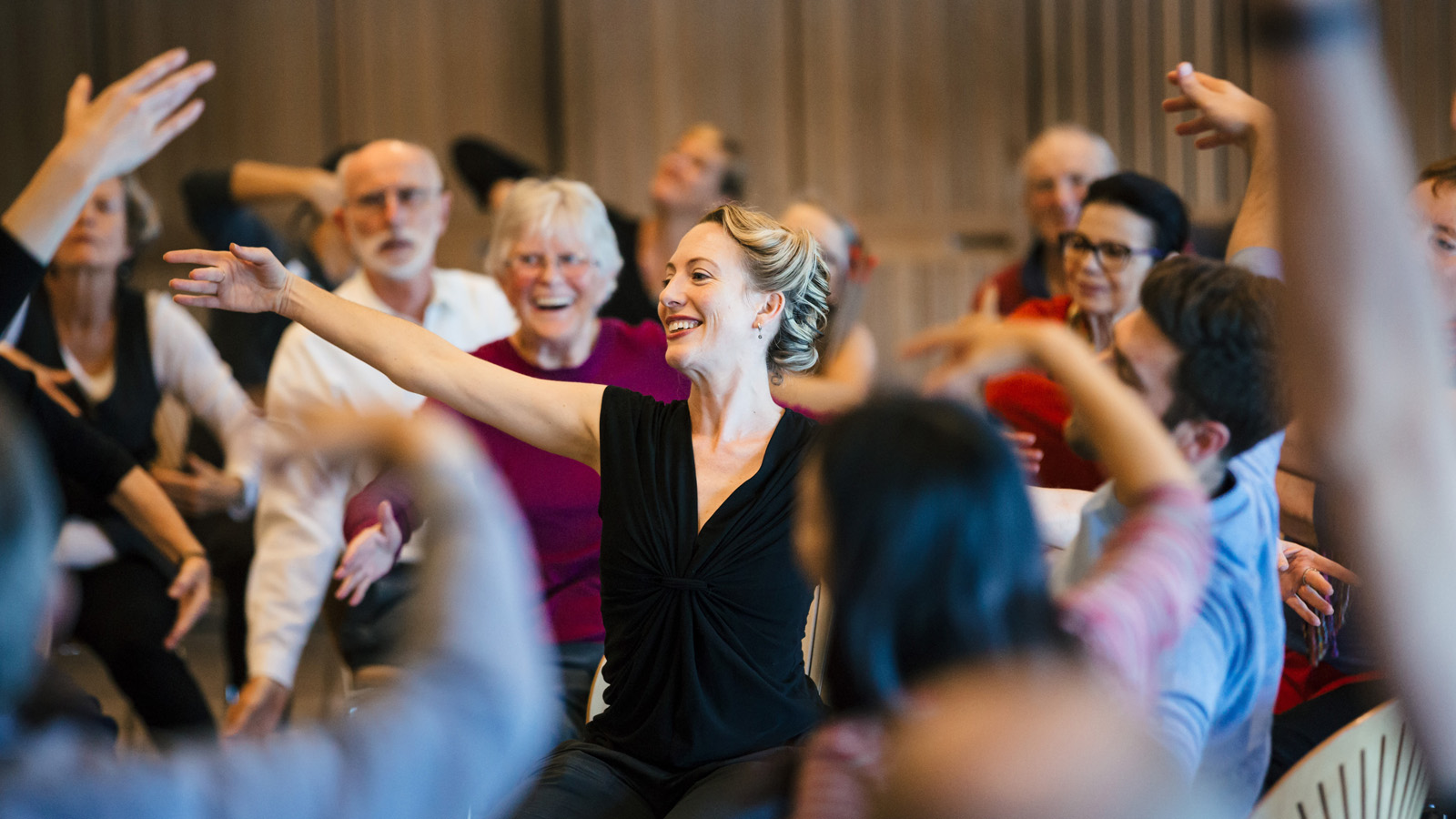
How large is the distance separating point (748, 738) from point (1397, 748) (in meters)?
0.92

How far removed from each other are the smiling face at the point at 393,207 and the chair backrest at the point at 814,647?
160cm

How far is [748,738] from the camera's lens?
1967mm

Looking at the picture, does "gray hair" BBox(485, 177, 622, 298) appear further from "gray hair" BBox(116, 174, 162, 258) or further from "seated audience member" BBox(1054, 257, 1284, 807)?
"seated audience member" BBox(1054, 257, 1284, 807)

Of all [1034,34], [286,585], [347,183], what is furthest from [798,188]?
[286,585]

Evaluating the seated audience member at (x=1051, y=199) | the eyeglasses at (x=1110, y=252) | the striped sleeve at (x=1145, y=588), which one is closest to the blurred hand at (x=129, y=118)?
the eyeglasses at (x=1110, y=252)

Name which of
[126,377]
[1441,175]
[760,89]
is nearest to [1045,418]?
[1441,175]

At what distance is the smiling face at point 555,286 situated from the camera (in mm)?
2881

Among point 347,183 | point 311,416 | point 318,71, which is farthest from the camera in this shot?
point 318,71

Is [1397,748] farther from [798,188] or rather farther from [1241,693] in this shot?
[798,188]

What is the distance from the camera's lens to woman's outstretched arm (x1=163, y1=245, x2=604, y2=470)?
79.6 inches

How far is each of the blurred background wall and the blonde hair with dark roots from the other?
3.81m

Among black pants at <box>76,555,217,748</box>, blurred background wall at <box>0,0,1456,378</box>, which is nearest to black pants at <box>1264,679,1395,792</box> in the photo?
black pants at <box>76,555,217,748</box>

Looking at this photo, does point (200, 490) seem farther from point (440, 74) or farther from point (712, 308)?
point (440, 74)

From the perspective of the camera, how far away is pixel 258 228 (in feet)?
15.3
